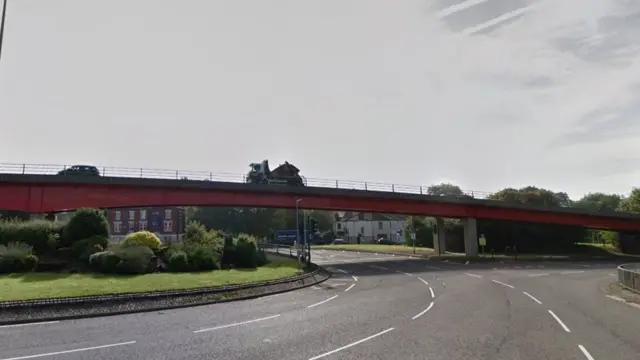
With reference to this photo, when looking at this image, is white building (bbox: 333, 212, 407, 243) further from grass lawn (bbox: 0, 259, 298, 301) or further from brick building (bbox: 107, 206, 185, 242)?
grass lawn (bbox: 0, 259, 298, 301)

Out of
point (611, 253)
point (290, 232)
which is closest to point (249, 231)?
point (290, 232)

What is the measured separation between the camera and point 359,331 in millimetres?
12703

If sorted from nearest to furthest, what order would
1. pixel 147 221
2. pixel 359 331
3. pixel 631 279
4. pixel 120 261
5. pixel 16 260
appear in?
pixel 359 331, pixel 631 279, pixel 16 260, pixel 120 261, pixel 147 221

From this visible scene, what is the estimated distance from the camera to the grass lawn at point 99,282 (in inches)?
744

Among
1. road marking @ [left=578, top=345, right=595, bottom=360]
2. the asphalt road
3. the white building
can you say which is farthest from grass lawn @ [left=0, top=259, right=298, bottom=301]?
the white building

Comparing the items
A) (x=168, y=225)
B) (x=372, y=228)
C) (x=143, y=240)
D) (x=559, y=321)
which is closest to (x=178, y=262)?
(x=143, y=240)

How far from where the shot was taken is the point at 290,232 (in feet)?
302

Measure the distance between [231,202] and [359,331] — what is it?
114 ft

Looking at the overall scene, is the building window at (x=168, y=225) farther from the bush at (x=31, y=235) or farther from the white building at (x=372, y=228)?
the bush at (x=31, y=235)

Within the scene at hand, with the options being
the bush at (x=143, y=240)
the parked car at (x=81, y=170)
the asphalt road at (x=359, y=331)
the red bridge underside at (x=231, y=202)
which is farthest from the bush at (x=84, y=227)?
the asphalt road at (x=359, y=331)

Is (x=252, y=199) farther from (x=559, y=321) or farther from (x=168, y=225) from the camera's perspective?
(x=168, y=225)

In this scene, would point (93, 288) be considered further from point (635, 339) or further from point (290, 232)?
point (290, 232)

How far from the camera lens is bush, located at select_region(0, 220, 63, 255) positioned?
29.0 metres

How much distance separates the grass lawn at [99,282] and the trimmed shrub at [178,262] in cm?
165
